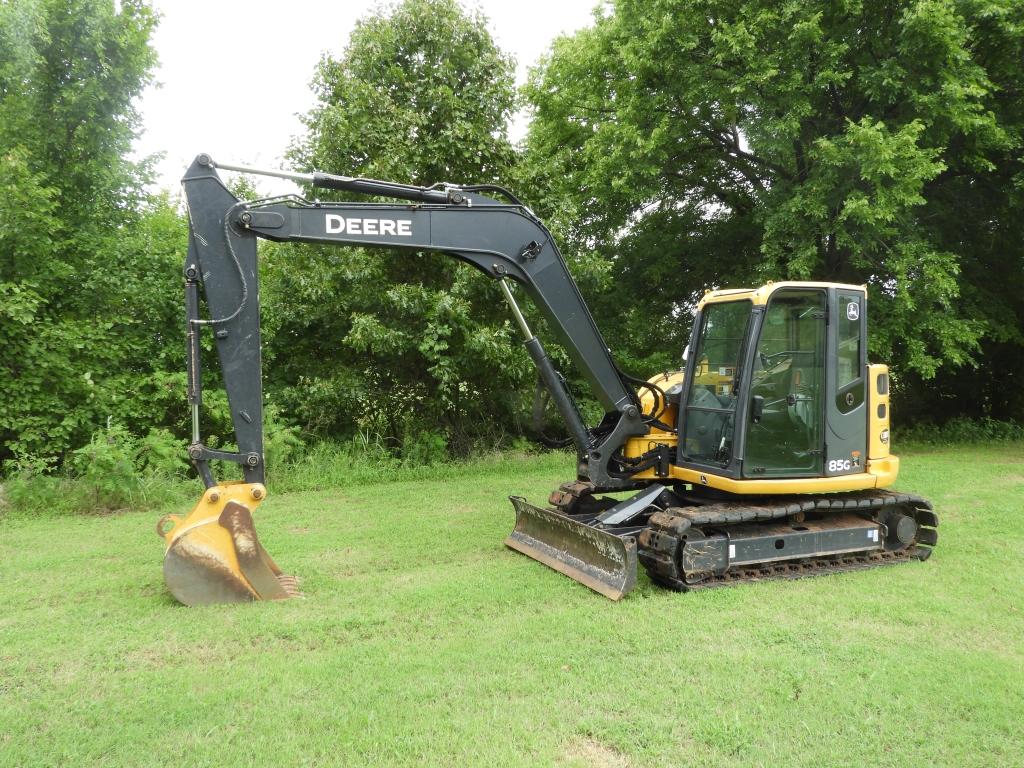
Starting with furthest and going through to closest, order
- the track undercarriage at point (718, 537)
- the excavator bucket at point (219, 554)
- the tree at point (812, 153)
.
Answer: the tree at point (812, 153) → the track undercarriage at point (718, 537) → the excavator bucket at point (219, 554)

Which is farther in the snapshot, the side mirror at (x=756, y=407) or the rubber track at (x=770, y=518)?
the side mirror at (x=756, y=407)

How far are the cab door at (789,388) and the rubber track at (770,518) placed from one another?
32 centimetres

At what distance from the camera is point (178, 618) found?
4.92 metres

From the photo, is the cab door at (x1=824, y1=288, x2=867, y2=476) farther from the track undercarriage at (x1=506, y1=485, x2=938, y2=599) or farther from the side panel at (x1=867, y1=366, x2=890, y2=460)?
the track undercarriage at (x1=506, y1=485, x2=938, y2=599)

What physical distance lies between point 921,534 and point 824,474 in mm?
1467

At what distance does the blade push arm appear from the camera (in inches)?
208

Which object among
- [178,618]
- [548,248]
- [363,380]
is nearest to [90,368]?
[363,380]

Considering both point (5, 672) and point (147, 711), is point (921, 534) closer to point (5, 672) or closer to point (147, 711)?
point (147, 711)

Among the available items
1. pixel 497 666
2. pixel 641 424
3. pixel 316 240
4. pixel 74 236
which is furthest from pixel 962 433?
pixel 74 236

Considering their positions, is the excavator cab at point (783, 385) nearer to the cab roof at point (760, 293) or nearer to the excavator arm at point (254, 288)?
the cab roof at point (760, 293)

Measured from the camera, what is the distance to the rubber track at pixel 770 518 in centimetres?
565

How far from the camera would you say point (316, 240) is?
547 centimetres

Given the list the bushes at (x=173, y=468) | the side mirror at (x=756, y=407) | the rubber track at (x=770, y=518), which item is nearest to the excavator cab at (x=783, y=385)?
the side mirror at (x=756, y=407)

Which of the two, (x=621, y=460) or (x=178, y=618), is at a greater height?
(x=621, y=460)
